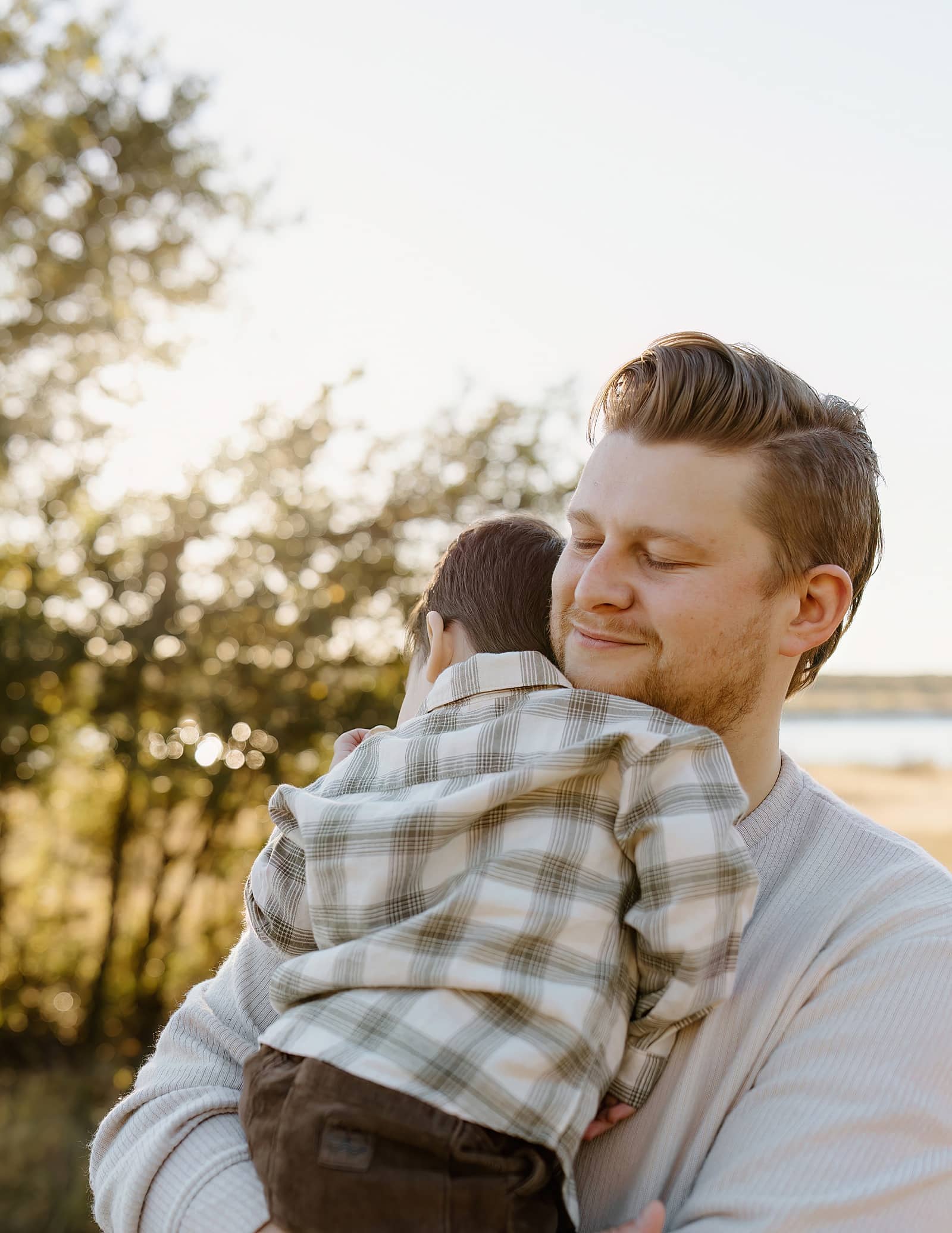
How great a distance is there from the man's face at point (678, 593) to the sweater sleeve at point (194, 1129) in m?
0.60

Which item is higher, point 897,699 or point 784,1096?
point 784,1096

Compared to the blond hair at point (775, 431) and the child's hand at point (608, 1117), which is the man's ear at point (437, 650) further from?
the child's hand at point (608, 1117)

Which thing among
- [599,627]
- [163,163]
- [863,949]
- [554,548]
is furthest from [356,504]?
[863,949]

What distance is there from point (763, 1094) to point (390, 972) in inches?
16.6

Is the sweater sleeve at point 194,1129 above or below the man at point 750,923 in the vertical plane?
below

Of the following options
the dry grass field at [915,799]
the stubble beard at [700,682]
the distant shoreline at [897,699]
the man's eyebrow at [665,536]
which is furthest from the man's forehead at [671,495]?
the dry grass field at [915,799]

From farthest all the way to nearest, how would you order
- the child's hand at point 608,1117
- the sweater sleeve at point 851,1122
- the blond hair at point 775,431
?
the blond hair at point 775,431, the child's hand at point 608,1117, the sweater sleeve at point 851,1122

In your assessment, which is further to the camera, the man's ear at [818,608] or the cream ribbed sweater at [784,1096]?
the man's ear at [818,608]

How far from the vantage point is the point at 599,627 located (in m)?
1.48

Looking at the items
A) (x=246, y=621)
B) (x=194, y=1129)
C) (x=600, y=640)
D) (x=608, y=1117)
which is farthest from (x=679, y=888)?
(x=246, y=621)

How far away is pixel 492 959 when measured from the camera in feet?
4.02

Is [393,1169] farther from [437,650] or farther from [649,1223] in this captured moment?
[437,650]

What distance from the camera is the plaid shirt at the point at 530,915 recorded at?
119 centimetres

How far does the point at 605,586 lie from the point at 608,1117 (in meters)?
0.63
